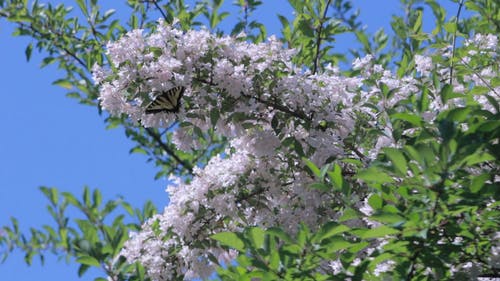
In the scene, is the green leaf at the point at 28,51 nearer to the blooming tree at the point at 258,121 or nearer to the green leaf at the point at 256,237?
the blooming tree at the point at 258,121

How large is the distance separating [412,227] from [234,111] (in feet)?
4.86

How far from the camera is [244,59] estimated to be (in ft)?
12.0

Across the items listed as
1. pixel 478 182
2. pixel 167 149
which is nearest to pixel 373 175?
pixel 478 182

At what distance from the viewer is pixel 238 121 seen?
3.60 m

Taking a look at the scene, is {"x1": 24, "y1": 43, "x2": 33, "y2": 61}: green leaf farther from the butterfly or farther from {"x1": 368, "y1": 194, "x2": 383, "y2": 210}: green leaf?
{"x1": 368, "y1": 194, "x2": 383, "y2": 210}: green leaf

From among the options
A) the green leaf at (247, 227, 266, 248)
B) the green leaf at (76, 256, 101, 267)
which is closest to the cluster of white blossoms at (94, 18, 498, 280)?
the green leaf at (247, 227, 266, 248)

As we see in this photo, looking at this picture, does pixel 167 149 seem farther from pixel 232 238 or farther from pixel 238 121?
pixel 232 238

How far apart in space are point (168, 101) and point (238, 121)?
367mm

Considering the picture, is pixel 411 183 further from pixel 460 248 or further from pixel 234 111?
pixel 234 111

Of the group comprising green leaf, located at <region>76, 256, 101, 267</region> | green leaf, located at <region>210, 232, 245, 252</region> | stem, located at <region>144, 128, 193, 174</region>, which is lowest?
green leaf, located at <region>76, 256, 101, 267</region>

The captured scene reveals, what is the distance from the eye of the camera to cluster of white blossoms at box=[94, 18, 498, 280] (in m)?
3.55

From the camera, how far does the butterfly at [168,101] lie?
3.46 m

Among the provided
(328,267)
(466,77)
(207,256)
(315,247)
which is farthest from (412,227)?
(466,77)

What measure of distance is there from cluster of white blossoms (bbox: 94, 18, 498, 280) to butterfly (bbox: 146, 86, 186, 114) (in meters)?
0.04
